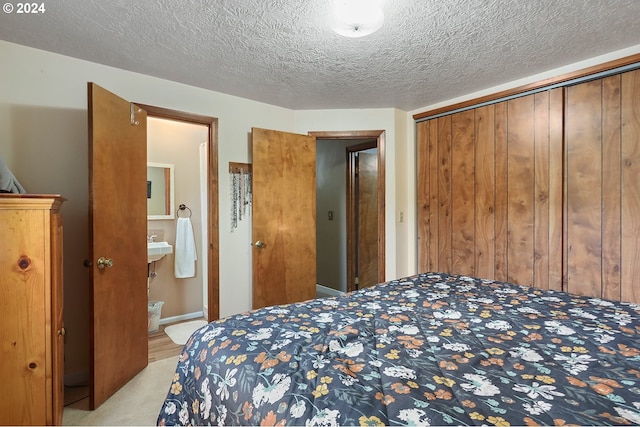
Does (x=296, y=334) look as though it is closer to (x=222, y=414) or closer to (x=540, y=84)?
(x=222, y=414)

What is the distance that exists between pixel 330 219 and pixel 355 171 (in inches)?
32.5

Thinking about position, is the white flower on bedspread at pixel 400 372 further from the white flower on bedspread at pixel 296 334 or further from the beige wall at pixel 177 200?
the beige wall at pixel 177 200

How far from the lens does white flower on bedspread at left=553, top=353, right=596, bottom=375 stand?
97 cm

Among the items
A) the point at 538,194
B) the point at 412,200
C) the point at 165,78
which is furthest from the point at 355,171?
the point at 165,78

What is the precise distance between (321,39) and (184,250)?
2705 mm

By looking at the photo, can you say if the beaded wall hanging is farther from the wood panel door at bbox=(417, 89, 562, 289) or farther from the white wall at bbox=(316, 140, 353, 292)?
the wood panel door at bbox=(417, 89, 562, 289)

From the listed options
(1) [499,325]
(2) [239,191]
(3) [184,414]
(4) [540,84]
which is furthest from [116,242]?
(4) [540,84]

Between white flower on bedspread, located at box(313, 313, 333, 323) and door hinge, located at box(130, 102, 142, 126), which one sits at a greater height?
door hinge, located at box(130, 102, 142, 126)

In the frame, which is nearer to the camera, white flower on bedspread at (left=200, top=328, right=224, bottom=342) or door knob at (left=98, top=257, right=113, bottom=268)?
white flower on bedspread at (left=200, top=328, right=224, bottom=342)

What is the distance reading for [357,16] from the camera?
1.58m

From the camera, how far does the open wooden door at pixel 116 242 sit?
1.98m

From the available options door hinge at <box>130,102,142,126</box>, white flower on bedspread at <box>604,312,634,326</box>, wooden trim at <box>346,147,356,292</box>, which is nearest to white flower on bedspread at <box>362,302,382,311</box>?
white flower on bedspread at <box>604,312,634,326</box>

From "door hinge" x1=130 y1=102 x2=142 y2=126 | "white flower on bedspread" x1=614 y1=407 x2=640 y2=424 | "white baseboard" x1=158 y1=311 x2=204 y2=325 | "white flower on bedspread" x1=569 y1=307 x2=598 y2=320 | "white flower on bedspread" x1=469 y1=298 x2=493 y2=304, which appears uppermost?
"door hinge" x1=130 y1=102 x2=142 y2=126

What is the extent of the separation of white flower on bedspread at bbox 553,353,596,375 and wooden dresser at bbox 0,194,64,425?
2.04 meters
